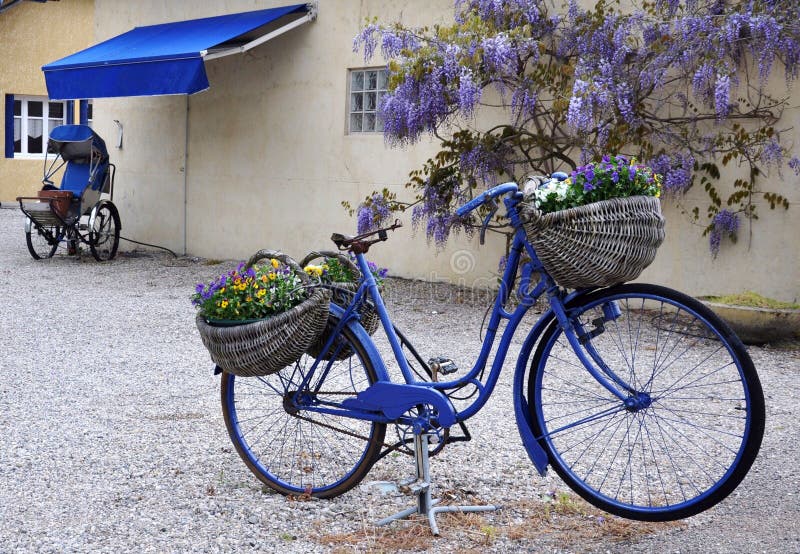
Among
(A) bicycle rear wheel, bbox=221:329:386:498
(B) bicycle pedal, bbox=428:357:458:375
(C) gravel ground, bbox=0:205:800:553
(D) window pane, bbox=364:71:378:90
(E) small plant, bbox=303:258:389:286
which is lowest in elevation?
(C) gravel ground, bbox=0:205:800:553

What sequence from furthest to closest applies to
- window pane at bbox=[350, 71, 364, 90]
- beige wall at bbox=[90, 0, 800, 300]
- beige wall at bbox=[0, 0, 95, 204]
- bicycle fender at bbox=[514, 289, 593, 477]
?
beige wall at bbox=[0, 0, 95, 204] < window pane at bbox=[350, 71, 364, 90] < beige wall at bbox=[90, 0, 800, 300] < bicycle fender at bbox=[514, 289, 593, 477]

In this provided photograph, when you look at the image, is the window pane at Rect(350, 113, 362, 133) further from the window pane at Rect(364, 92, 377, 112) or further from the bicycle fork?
the bicycle fork

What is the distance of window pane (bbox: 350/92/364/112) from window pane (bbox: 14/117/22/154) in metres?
11.5

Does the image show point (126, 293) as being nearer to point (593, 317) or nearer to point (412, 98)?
point (412, 98)

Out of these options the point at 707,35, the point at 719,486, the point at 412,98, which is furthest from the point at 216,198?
the point at 719,486

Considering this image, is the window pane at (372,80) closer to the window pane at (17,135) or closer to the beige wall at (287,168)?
the beige wall at (287,168)

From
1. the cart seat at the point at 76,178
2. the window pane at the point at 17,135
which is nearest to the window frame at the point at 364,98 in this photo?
the cart seat at the point at 76,178

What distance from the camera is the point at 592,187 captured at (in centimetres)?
Answer: 318

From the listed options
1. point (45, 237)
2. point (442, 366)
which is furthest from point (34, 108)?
point (442, 366)

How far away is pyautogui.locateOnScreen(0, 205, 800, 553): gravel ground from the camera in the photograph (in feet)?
11.1

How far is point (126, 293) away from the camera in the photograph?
388 inches

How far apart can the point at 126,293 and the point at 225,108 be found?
3.49 metres

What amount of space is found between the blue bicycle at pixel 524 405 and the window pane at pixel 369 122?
6.32m

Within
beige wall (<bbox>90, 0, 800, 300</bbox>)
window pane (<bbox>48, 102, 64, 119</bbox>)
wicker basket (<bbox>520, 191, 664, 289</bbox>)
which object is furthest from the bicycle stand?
window pane (<bbox>48, 102, 64, 119</bbox>)
